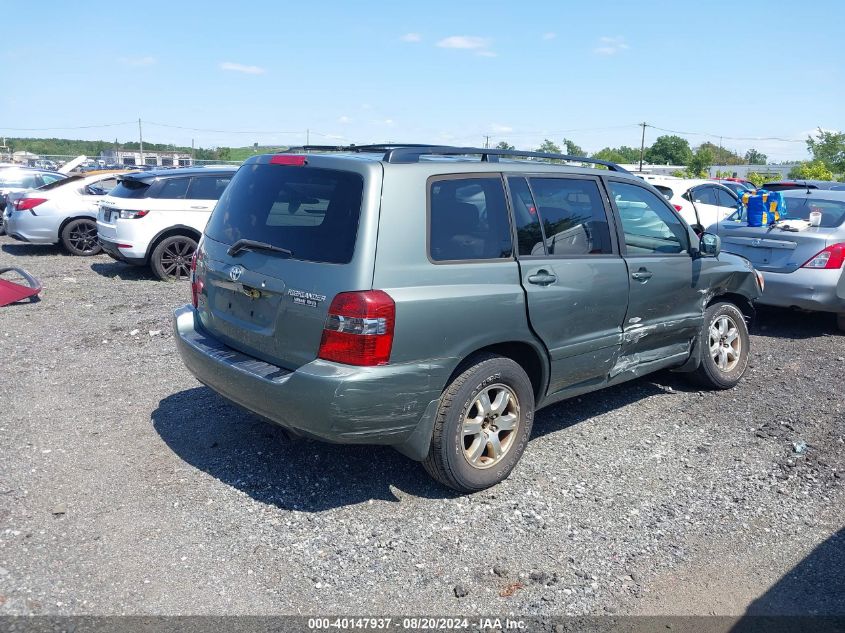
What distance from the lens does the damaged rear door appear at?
16.4 ft

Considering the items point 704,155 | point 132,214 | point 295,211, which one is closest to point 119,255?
point 132,214

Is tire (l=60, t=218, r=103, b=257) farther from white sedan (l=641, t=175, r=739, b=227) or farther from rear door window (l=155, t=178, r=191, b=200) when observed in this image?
white sedan (l=641, t=175, r=739, b=227)

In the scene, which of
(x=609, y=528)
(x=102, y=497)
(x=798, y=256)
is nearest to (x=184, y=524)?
(x=102, y=497)

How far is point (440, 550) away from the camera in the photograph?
366 cm

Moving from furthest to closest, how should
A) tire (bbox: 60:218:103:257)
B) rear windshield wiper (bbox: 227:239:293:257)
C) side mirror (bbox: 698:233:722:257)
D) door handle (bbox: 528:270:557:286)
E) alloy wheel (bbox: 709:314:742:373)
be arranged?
tire (bbox: 60:218:103:257) → alloy wheel (bbox: 709:314:742:373) → side mirror (bbox: 698:233:722:257) → door handle (bbox: 528:270:557:286) → rear windshield wiper (bbox: 227:239:293:257)

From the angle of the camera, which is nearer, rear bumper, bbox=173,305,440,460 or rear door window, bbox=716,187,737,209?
rear bumper, bbox=173,305,440,460

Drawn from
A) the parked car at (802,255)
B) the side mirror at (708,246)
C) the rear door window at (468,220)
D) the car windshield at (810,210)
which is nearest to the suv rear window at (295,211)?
the rear door window at (468,220)

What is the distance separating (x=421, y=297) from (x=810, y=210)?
21.8ft

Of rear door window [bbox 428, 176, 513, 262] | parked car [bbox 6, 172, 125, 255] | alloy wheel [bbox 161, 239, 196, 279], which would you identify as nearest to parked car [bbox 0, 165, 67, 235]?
parked car [bbox 6, 172, 125, 255]

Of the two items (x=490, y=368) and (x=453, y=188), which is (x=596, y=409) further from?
(x=453, y=188)

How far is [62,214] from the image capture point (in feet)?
44.0

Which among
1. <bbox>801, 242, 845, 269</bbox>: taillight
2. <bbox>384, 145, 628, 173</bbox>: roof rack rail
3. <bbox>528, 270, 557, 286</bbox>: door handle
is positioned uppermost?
<bbox>384, 145, 628, 173</bbox>: roof rack rail

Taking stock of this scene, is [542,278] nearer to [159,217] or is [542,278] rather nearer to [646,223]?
[646,223]

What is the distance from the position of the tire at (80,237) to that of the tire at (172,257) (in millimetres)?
3411
